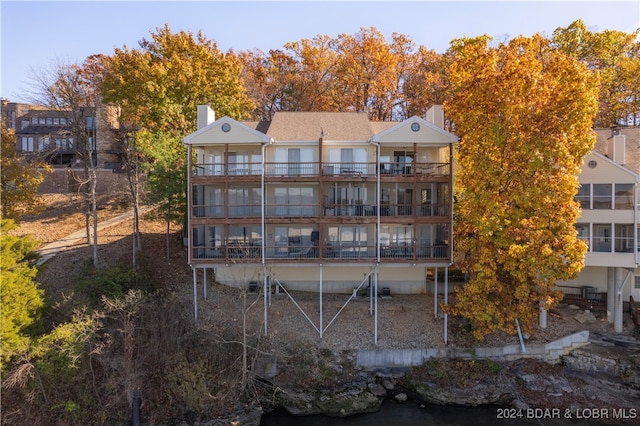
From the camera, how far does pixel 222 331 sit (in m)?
19.4

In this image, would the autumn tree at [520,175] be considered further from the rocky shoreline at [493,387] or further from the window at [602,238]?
the window at [602,238]

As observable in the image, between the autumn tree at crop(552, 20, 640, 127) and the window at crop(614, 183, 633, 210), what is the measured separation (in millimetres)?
13589

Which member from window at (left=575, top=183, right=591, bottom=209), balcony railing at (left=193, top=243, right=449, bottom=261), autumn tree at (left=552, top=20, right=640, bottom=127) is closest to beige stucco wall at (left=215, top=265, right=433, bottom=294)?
balcony railing at (left=193, top=243, right=449, bottom=261)

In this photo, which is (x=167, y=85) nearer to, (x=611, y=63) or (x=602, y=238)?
(x=602, y=238)

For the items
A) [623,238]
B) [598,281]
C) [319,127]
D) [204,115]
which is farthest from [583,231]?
[204,115]

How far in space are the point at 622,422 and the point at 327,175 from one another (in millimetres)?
17393

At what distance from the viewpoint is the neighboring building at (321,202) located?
20.9 m

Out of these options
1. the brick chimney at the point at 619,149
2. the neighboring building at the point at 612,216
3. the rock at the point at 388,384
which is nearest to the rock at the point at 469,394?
the rock at the point at 388,384

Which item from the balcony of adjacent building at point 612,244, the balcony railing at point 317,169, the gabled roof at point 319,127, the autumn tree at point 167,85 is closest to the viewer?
the balcony of adjacent building at point 612,244

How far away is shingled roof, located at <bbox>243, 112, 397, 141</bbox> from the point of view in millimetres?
22859

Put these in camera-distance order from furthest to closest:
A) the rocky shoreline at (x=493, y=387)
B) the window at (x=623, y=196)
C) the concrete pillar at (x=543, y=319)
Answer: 1. the concrete pillar at (x=543, y=319)
2. the window at (x=623, y=196)
3. the rocky shoreline at (x=493, y=387)

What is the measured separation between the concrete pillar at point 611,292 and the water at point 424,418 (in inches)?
291

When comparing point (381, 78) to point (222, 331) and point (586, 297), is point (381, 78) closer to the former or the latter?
point (586, 297)

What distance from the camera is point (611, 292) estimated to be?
21000 millimetres
